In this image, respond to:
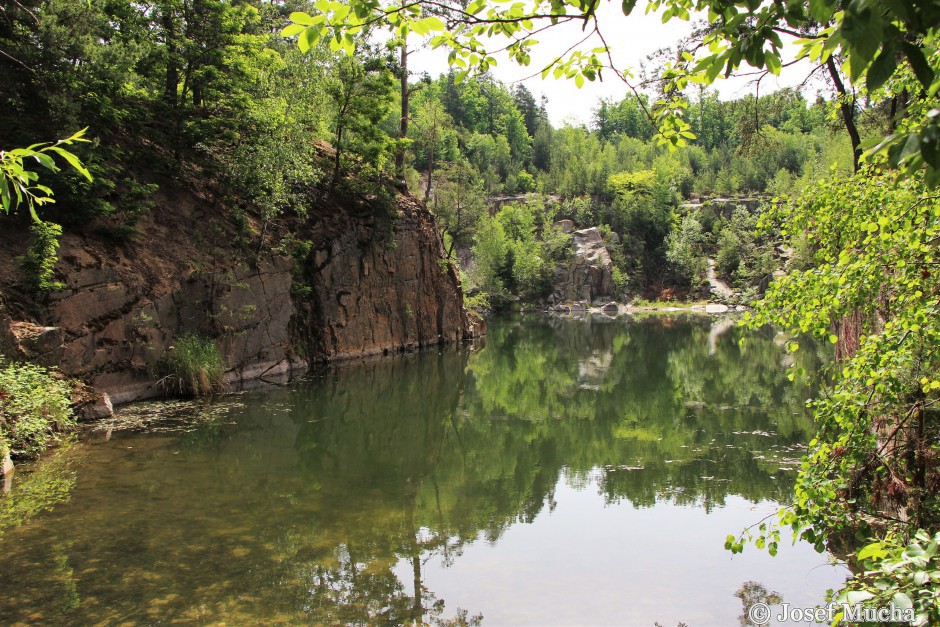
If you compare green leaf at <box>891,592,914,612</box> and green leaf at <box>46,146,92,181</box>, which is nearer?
green leaf at <box>46,146,92,181</box>

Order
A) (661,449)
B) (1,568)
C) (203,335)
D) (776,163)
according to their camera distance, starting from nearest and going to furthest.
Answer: (1,568) → (661,449) → (203,335) → (776,163)

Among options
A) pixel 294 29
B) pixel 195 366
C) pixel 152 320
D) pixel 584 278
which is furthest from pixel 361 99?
pixel 584 278

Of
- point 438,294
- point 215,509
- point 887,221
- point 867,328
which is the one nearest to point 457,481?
point 215,509

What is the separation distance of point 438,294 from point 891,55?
31918mm

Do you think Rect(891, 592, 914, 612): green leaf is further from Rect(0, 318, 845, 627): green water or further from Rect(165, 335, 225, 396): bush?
Rect(165, 335, 225, 396): bush

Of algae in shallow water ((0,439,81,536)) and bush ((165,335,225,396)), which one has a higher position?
bush ((165,335,225,396))

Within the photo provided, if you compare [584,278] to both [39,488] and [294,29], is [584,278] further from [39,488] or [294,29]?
[294,29]

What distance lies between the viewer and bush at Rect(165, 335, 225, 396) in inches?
654

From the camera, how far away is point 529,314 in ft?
235

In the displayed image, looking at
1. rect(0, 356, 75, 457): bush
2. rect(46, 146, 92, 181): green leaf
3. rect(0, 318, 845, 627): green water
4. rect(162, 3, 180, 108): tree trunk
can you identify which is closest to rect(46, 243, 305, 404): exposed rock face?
rect(0, 356, 75, 457): bush

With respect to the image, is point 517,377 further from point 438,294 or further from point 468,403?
point 438,294

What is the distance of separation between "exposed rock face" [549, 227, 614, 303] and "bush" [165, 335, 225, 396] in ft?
206

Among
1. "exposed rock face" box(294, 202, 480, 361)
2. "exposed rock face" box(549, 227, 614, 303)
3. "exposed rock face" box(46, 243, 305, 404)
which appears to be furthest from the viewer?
"exposed rock face" box(549, 227, 614, 303)

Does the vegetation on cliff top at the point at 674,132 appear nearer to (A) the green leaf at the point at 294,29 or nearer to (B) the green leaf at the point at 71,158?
(A) the green leaf at the point at 294,29
